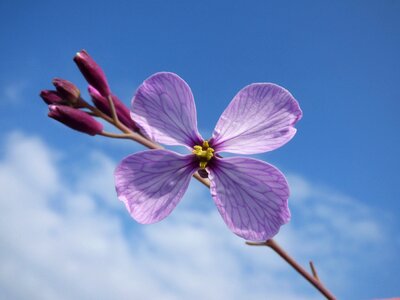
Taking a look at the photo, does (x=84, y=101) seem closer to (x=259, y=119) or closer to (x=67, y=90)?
(x=67, y=90)

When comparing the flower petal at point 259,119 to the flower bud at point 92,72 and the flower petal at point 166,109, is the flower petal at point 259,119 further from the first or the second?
the flower bud at point 92,72

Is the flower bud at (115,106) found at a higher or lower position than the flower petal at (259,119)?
lower

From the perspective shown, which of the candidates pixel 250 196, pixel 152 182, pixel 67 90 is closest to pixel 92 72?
pixel 67 90

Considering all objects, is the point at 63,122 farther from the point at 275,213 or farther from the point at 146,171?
the point at 275,213

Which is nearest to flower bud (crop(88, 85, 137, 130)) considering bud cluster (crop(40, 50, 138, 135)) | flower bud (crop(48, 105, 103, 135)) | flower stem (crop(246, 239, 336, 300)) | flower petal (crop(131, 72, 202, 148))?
bud cluster (crop(40, 50, 138, 135))

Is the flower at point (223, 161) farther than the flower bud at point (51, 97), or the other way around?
the flower bud at point (51, 97)

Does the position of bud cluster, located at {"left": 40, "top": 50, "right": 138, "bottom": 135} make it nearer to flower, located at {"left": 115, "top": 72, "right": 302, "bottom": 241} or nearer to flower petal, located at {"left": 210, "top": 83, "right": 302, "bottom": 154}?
flower, located at {"left": 115, "top": 72, "right": 302, "bottom": 241}

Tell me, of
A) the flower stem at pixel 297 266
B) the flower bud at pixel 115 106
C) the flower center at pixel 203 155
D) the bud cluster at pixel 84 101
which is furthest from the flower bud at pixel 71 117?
the flower stem at pixel 297 266

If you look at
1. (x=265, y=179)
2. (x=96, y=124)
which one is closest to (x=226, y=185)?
(x=265, y=179)
